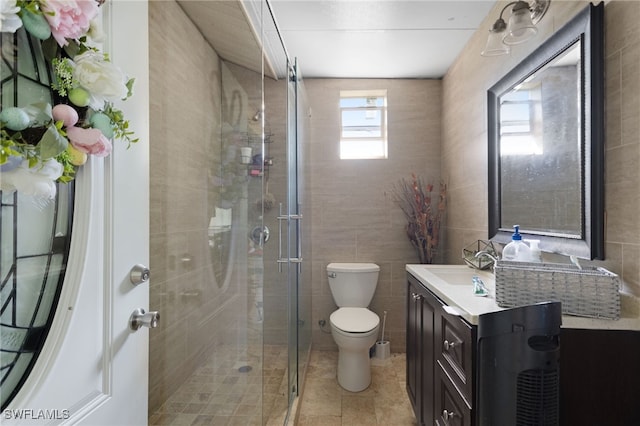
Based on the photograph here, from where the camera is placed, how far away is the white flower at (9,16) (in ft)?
1.51

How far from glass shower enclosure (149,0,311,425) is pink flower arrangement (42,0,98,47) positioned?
942 mm

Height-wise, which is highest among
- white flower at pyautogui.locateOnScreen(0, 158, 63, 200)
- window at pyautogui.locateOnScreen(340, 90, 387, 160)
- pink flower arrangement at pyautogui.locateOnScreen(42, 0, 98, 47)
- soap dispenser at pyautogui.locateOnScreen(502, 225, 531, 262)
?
window at pyautogui.locateOnScreen(340, 90, 387, 160)

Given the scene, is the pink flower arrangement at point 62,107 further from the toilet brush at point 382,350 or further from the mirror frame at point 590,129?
the toilet brush at point 382,350

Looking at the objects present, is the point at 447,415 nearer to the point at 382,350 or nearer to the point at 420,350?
the point at 420,350

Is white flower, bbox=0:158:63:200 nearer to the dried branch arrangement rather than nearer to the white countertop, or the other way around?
the white countertop

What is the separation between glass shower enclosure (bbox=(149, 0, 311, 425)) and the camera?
5.05ft

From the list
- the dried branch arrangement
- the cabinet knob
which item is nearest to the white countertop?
the cabinet knob

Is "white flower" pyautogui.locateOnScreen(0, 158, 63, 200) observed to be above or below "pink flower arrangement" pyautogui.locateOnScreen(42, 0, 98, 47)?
below

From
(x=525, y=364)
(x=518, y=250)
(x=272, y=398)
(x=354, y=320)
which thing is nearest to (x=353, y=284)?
(x=354, y=320)

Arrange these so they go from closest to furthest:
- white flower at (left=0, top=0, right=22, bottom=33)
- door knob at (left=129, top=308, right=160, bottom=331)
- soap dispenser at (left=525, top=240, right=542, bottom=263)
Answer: white flower at (left=0, top=0, right=22, bottom=33) → door knob at (left=129, top=308, right=160, bottom=331) → soap dispenser at (left=525, top=240, right=542, bottom=263)

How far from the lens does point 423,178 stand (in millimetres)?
2861

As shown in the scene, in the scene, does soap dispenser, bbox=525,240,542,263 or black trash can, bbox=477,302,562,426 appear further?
soap dispenser, bbox=525,240,542,263

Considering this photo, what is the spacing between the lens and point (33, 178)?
1.71ft

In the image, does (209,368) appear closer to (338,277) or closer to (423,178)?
(338,277)
